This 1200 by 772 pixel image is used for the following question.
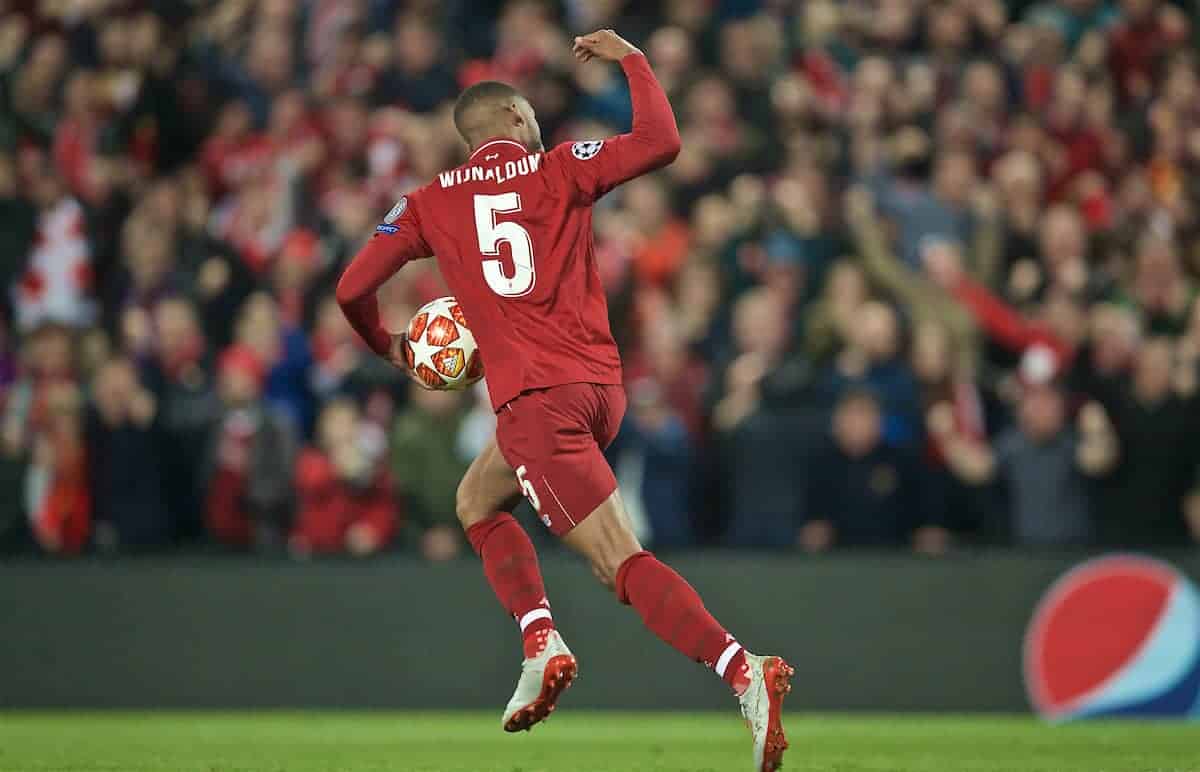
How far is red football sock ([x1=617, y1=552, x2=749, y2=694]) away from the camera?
22.1 ft

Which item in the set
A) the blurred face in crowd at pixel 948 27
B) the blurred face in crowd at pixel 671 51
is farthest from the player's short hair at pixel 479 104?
the blurred face in crowd at pixel 948 27

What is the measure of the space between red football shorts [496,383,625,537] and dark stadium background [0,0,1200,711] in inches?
189

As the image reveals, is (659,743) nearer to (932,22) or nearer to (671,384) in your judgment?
(671,384)

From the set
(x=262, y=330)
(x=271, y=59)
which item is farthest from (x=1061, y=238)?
(x=271, y=59)

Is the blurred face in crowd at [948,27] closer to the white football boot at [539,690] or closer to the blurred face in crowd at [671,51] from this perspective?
the blurred face in crowd at [671,51]

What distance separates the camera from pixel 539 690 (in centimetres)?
687

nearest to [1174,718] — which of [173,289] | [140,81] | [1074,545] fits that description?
[1074,545]

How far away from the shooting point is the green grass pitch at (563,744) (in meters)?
8.09

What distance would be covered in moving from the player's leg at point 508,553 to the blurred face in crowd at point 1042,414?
4993mm

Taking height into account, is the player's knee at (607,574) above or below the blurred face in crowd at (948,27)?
below

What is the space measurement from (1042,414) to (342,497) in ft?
14.0

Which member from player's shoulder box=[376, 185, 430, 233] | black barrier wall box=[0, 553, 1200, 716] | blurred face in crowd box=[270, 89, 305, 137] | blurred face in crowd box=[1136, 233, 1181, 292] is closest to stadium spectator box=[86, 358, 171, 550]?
black barrier wall box=[0, 553, 1200, 716]

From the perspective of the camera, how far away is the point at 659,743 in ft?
32.0

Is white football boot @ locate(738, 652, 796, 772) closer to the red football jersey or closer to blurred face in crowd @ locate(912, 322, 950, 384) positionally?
the red football jersey
